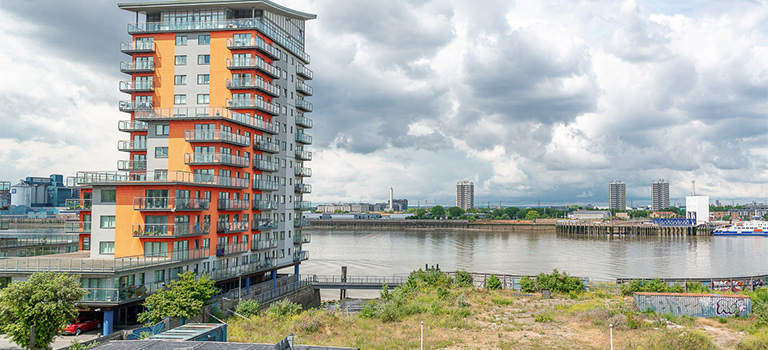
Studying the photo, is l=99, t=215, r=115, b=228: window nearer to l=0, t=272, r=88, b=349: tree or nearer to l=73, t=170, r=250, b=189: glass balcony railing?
l=73, t=170, r=250, b=189: glass balcony railing

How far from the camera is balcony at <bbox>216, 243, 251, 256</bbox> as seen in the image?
164ft

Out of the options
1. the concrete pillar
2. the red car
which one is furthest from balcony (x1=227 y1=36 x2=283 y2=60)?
the red car

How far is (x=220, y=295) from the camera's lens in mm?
48500

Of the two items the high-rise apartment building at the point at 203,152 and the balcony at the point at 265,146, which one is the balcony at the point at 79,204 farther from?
the balcony at the point at 265,146

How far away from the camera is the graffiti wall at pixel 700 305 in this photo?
35.4 meters

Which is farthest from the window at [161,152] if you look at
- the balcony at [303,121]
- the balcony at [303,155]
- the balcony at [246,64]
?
the balcony at [303,155]

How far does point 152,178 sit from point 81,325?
44.5 ft

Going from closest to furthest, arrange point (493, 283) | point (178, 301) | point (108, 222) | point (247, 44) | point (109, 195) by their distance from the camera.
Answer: point (178, 301) → point (108, 222) → point (109, 195) → point (493, 283) → point (247, 44)

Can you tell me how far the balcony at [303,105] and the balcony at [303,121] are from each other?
973 millimetres

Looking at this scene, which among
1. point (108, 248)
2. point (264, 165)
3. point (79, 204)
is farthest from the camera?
point (264, 165)

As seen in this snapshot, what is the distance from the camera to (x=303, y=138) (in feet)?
221

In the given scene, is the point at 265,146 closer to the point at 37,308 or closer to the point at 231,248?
the point at 231,248

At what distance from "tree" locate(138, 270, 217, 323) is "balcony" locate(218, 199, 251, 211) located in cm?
1229

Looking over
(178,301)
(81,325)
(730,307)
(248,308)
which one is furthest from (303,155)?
(730,307)
